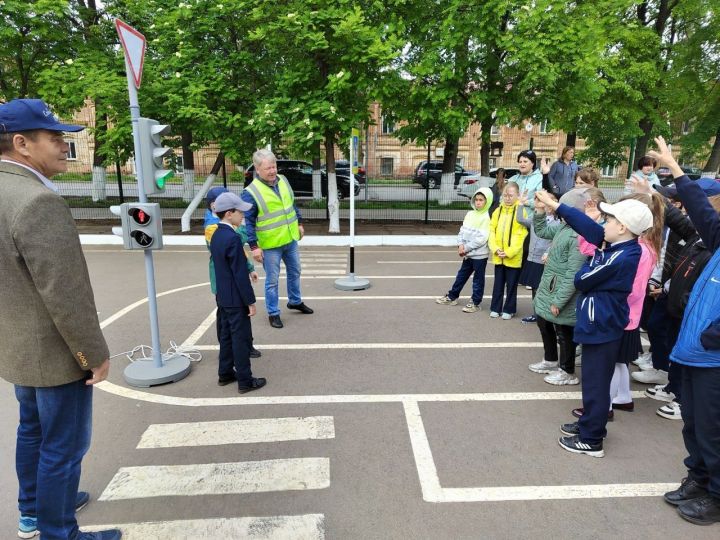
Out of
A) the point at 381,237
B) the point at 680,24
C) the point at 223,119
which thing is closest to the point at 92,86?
the point at 223,119

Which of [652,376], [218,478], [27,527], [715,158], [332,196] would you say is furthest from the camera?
[715,158]

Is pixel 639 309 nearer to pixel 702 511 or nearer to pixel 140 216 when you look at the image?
pixel 702 511

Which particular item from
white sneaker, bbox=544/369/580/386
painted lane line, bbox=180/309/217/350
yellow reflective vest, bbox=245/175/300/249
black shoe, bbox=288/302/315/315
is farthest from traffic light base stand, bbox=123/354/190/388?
white sneaker, bbox=544/369/580/386

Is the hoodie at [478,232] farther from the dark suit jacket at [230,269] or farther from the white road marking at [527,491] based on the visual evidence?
the white road marking at [527,491]

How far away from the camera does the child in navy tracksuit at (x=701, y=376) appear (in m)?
2.76

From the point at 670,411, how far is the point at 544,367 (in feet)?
3.83

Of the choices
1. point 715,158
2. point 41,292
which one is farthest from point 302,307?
point 715,158

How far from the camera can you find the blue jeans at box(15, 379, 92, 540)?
2377mm

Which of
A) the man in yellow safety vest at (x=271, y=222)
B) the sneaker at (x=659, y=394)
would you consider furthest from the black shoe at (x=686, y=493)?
the man in yellow safety vest at (x=271, y=222)

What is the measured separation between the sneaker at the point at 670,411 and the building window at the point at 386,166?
1532 centimetres

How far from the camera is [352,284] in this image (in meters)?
8.16

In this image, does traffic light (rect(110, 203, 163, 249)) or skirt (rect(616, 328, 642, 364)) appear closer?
skirt (rect(616, 328, 642, 364))

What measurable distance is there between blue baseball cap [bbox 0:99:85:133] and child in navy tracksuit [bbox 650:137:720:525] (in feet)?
11.7

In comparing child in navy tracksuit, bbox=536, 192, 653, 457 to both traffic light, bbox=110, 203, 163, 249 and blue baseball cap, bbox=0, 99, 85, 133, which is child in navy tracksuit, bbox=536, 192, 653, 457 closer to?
blue baseball cap, bbox=0, 99, 85, 133
